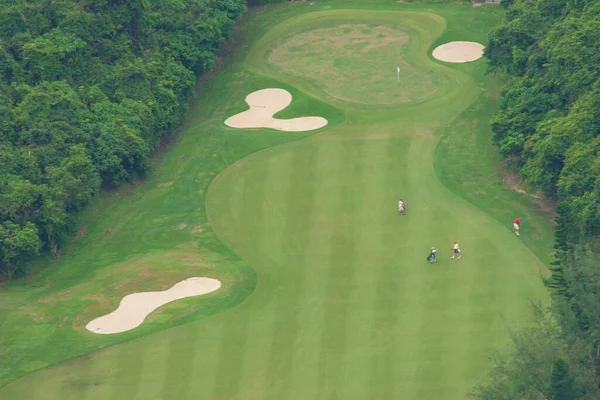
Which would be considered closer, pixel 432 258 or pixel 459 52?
pixel 432 258

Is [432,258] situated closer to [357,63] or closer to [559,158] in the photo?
→ [559,158]

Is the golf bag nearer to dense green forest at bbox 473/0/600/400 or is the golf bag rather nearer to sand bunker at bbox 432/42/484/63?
dense green forest at bbox 473/0/600/400

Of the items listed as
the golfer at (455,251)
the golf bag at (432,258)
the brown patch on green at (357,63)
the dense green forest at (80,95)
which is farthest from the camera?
the brown patch on green at (357,63)

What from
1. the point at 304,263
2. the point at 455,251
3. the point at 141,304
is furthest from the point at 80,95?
the point at 455,251

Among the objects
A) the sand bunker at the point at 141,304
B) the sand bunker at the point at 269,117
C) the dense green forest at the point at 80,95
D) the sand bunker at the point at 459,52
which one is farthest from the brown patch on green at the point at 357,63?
the sand bunker at the point at 141,304

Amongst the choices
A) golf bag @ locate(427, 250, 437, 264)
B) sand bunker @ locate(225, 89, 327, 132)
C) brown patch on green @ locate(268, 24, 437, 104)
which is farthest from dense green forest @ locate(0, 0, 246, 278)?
golf bag @ locate(427, 250, 437, 264)

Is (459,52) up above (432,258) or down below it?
above

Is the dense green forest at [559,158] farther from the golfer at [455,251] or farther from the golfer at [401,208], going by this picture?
the golfer at [401,208]
